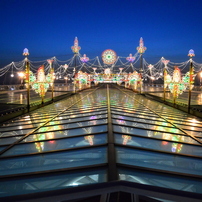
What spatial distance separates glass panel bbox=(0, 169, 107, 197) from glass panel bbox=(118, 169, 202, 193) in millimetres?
440

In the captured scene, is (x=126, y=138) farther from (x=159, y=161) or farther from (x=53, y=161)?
(x=53, y=161)

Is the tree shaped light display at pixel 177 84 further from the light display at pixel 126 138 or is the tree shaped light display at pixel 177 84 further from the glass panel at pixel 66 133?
the light display at pixel 126 138

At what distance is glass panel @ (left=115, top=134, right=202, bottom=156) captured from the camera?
5160 millimetres

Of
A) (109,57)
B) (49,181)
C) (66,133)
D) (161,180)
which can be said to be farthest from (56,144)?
(109,57)

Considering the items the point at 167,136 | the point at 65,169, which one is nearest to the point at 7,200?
the point at 65,169

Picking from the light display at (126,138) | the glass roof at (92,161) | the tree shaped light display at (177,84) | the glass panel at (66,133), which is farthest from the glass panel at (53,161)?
the tree shaped light display at (177,84)

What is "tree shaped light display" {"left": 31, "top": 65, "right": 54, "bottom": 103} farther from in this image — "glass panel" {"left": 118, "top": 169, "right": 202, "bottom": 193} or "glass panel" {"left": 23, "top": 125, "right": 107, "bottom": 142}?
"glass panel" {"left": 118, "top": 169, "right": 202, "bottom": 193}

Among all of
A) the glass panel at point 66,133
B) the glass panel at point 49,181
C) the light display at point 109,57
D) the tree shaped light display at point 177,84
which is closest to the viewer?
the glass panel at point 49,181

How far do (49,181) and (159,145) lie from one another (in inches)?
132

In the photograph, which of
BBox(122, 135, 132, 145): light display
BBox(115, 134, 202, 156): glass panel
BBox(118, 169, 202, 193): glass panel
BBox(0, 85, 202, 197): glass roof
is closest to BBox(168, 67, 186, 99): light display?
BBox(0, 85, 202, 197): glass roof

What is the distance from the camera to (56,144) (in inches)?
220

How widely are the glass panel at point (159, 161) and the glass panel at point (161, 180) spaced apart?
345mm

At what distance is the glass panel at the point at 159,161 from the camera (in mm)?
3939

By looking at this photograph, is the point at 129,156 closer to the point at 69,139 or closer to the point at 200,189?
the point at 200,189
